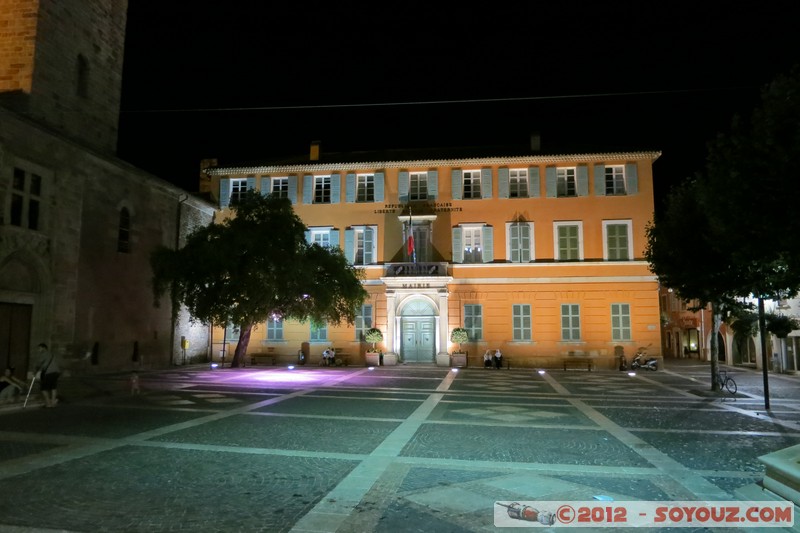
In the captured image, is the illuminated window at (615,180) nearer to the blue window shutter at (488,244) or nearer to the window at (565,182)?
the window at (565,182)

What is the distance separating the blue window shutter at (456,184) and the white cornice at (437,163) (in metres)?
0.49

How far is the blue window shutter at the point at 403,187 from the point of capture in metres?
32.0

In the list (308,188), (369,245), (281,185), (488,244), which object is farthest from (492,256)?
(281,185)

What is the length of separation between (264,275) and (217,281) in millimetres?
2174

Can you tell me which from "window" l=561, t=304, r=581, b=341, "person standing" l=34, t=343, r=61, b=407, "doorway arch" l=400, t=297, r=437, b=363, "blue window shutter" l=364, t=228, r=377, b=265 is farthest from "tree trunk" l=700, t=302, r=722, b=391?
"person standing" l=34, t=343, r=61, b=407

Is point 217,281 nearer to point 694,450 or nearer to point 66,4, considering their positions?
point 66,4

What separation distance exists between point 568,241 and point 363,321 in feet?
40.5

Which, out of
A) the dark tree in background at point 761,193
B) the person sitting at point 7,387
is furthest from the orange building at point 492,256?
the person sitting at point 7,387

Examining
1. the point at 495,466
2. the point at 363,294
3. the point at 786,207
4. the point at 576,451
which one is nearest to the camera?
the point at 495,466

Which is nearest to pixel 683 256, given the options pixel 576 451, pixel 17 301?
pixel 576 451

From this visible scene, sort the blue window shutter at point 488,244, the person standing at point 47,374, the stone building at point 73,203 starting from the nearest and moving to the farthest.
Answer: the person standing at point 47,374, the stone building at point 73,203, the blue window shutter at point 488,244

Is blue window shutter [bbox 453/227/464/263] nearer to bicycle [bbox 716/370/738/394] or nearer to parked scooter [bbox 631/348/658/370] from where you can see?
parked scooter [bbox 631/348/658/370]

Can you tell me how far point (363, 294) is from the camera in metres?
28.0

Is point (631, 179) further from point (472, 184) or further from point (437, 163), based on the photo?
point (437, 163)
